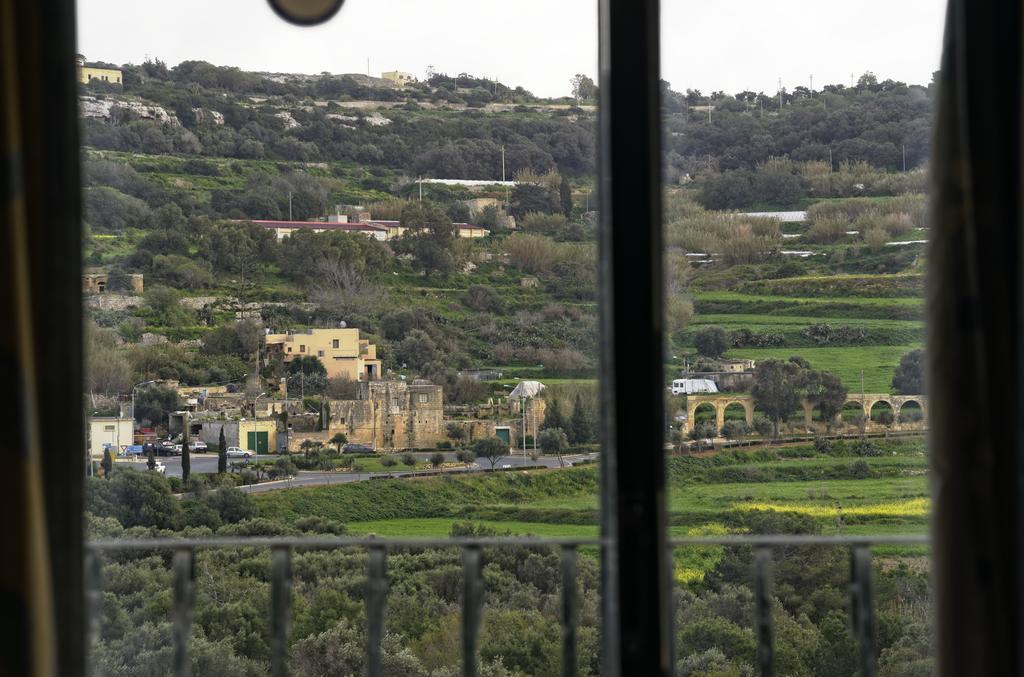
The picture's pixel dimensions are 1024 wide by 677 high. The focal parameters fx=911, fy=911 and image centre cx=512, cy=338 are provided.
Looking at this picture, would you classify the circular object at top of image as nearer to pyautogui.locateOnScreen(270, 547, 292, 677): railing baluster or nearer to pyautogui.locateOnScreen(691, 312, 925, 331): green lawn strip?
pyautogui.locateOnScreen(270, 547, 292, 677): railing baluster

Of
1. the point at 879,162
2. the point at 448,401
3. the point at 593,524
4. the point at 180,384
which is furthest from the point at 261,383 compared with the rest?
the point at 879,162

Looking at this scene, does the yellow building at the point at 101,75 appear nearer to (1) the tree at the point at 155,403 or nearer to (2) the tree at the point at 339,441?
(1) the tree at the point at 155,403

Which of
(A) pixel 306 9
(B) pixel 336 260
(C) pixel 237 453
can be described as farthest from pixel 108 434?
(A) pixel 306 9

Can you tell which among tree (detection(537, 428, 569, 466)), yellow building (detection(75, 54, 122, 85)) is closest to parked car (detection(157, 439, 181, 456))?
yellow building (detection(75, 54, 122, 85))

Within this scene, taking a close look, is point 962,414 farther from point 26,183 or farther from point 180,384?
point 180,384

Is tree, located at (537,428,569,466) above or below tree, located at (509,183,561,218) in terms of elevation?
below

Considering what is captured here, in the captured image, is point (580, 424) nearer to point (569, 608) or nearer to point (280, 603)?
point (569, 608)
